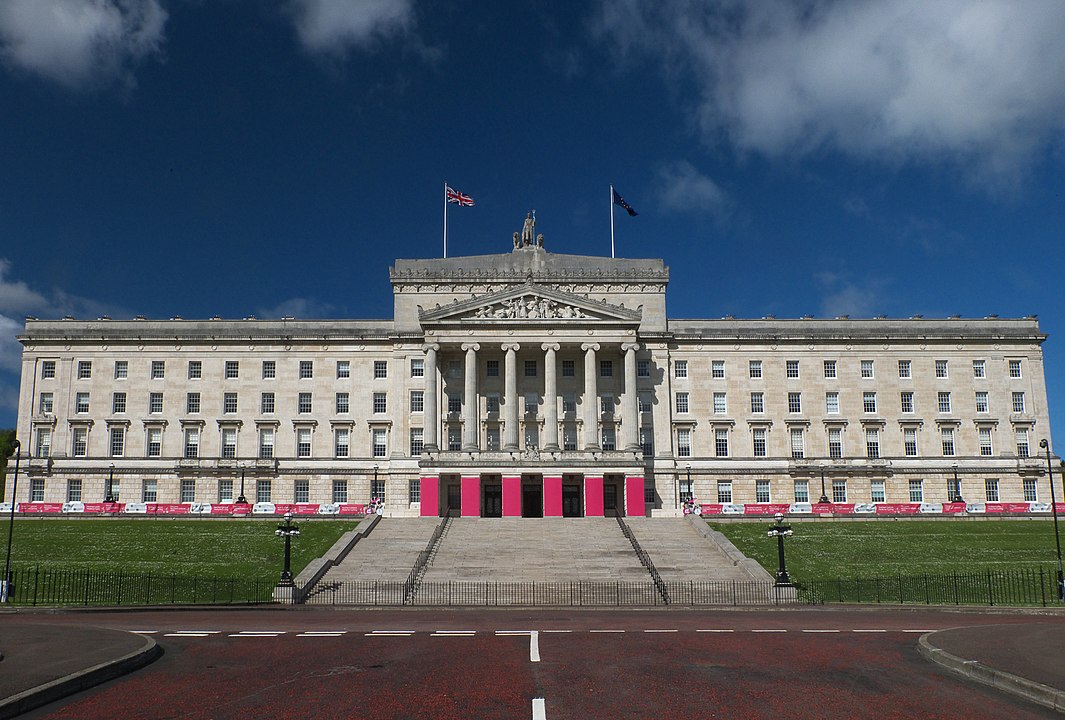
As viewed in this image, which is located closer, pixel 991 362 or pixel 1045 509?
pixel 1045 509

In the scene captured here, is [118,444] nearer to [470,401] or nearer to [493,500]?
[470,401]

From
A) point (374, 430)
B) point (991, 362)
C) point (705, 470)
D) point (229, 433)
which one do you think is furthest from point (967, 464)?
point (229, 433)

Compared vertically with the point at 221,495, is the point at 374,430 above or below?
above

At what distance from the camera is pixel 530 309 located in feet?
218

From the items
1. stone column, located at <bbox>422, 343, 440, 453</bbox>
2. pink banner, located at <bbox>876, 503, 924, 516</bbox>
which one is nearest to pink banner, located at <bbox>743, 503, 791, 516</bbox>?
pink banner, located at <bbox>876, 503, 924, 516</bbox>

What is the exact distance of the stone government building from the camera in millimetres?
67062

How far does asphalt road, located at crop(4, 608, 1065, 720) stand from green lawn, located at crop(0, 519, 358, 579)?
52.0ft

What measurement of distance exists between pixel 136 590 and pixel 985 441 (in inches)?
2492

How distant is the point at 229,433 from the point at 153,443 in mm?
6027

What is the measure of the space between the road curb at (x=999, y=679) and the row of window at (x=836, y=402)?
169 ft

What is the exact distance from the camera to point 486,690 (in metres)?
15.4

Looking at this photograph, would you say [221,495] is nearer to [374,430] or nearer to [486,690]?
[374,430]

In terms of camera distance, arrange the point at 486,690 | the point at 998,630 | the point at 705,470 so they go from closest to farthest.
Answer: the point at 486,690 < the point at 998,630 < the point at 705,470

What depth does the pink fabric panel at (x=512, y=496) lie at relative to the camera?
61281 millimetres
